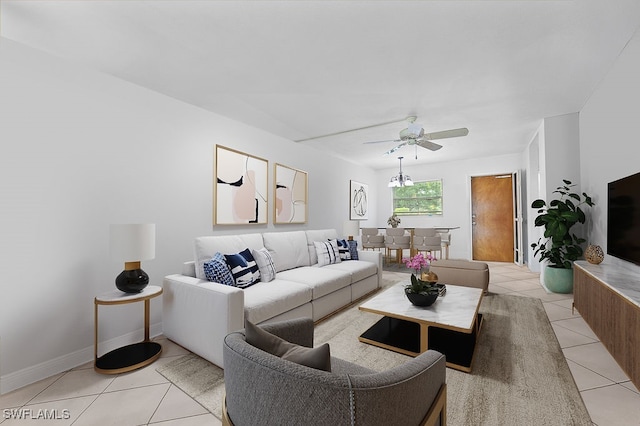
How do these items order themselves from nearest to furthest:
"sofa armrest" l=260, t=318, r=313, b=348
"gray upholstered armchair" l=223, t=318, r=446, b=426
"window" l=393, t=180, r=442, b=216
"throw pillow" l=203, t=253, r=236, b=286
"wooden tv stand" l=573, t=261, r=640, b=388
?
"gray upholstered armchair" l=223, t=318, r=446, b=426
"sofa armrest" l=260, t=318, r=313, b=348
"wooden tv stand" l=573, t=261, r=640, b=388
"throw pillow" l=203, t=253, r=236, b=286
"window" l=393, t=180, r=442, b=216

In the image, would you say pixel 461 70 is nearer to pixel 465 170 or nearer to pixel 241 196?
pixel 241 196

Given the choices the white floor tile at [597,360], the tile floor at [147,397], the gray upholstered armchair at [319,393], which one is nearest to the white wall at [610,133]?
the white floor tile at [597,360]

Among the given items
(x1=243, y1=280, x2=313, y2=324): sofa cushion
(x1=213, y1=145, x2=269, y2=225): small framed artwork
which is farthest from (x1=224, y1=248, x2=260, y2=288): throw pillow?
(x1=213, y1=145, x2=269, y2=225): small framed artwork

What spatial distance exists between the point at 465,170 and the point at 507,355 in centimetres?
542

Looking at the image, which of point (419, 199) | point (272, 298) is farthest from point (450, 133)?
point (419, 199)

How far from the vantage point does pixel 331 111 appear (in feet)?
11.4

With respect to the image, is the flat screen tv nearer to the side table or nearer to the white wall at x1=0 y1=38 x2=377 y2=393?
the side table

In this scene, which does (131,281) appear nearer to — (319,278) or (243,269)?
(243,269)

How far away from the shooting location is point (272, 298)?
7.85ft

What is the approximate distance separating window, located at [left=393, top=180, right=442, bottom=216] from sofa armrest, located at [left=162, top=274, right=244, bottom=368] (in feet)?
20.0

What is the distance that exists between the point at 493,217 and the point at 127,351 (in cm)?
Result: 712

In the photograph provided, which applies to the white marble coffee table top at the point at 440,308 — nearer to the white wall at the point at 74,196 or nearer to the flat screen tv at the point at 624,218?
the flat screen tv at the point at 624,218

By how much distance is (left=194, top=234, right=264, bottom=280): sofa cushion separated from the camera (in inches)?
103

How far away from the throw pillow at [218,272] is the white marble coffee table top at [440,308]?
3.99ft
